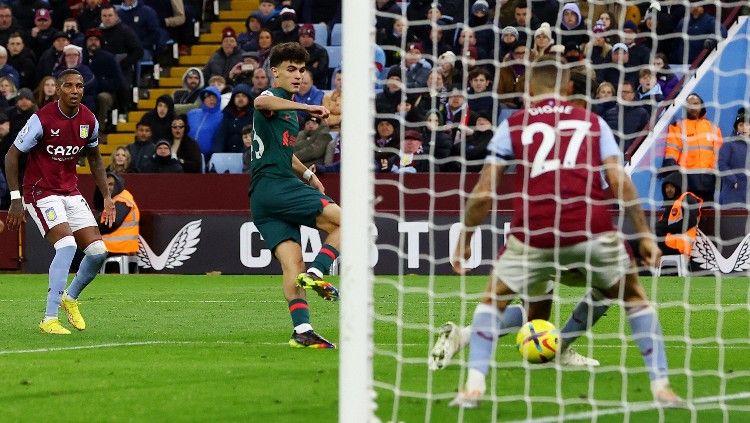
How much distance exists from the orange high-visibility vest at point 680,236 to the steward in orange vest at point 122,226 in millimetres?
7120

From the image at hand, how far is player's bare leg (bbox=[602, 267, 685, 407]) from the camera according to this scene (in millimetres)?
7152

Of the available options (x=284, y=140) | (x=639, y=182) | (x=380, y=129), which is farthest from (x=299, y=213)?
(x=639, y=182)

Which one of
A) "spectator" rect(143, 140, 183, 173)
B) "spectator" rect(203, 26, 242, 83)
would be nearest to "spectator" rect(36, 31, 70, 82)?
"spectator" rect(203, 26, 242, 83)

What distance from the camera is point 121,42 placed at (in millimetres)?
23328

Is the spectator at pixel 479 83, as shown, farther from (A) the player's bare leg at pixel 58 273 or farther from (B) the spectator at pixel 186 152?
(A) the player's bare leg at pixel 58 273

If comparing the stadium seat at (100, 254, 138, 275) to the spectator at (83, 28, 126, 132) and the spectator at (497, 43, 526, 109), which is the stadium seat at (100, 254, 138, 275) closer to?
the spectator at (83, 28, 126, 132)

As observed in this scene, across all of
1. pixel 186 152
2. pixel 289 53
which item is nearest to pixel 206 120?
pixel 186 152

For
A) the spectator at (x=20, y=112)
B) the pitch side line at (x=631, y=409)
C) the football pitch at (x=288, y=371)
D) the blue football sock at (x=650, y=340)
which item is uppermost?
the spectator at (x=20, y=112)

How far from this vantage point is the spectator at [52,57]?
74.8 feet

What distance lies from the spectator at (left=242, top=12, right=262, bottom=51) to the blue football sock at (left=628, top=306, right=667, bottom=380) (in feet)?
53.5

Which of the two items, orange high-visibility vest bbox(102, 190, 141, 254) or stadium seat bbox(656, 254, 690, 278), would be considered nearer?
stadium seat bbox(656, 254, 690, 278)

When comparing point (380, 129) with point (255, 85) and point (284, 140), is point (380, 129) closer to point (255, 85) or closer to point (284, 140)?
point (255, 85)

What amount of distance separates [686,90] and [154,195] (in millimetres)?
7628

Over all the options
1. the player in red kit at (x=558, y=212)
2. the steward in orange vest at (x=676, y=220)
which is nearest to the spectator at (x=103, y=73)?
the steward in orange vest at (x=676, y=220)
